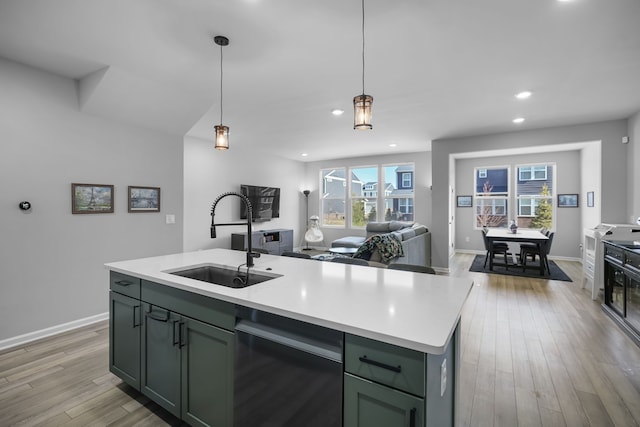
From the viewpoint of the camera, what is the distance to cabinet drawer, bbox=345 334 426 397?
1009 mm

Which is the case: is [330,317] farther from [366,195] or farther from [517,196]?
[517,196]

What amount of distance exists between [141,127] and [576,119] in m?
6.06

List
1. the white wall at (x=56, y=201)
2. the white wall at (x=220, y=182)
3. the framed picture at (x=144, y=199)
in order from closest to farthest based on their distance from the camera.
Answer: the white wall at (x=56, y=201) < the framed picture at (x=144, y=199) < the white wall at (x=220, y=182)

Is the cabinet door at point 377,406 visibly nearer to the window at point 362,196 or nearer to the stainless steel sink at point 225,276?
the stainless steel sink at point 225,276

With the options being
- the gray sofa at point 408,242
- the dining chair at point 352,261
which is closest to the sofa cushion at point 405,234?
the gray sofa at point 408,242

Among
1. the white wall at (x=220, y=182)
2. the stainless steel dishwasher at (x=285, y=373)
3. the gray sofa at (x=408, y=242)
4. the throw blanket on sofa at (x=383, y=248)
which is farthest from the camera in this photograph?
the white wall at (x=220, y=182)

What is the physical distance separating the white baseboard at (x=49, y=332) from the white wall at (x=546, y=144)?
17.8ft

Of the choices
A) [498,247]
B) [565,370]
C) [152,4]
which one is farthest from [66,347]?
[498,247]

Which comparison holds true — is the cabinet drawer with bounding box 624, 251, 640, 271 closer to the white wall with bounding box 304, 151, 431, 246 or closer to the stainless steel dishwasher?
the stainless steel dishwasher

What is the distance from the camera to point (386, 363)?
1064mm

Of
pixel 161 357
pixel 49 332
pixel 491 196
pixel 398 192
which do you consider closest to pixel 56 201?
pixel 49 332

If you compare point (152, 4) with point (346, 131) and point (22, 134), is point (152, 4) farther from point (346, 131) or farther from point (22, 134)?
point (346, 131)

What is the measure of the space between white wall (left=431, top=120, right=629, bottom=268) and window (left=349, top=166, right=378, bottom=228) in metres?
2.39

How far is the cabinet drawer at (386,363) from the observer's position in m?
1.01
